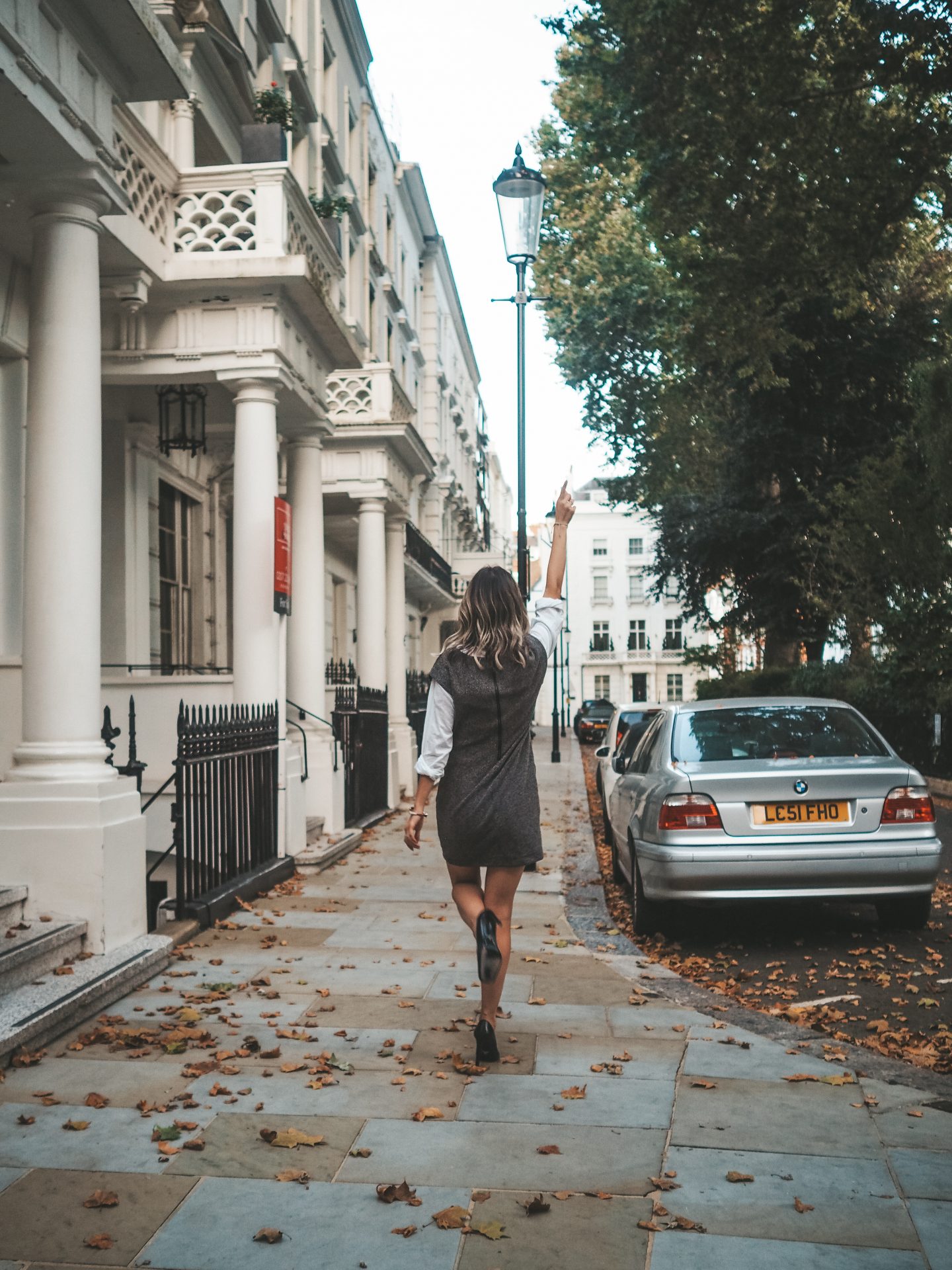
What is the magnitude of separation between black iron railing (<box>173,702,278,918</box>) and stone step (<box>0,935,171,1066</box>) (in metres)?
1.03

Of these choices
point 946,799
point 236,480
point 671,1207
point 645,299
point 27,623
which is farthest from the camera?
point 645,299

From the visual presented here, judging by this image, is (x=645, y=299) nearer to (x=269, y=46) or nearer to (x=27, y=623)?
(x=269, y=46)

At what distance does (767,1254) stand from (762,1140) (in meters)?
0.92

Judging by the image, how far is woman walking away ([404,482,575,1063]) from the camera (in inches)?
203

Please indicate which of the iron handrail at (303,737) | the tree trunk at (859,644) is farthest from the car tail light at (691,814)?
the tree trunk at (859,644)

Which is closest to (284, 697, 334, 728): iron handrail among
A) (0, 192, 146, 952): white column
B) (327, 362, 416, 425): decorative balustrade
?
(0, 192, 146, 952): white column

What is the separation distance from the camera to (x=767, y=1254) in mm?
3352

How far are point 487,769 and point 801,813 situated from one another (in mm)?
3154

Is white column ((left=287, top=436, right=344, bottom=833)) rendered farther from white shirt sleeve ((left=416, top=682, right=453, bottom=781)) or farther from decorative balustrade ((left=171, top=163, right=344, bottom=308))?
white shirt sleeve ((left=416, top=682, right=453, bottom=781))

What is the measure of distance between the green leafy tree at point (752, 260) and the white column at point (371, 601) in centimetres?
496

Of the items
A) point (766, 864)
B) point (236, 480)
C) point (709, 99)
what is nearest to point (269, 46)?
point (709, 99)

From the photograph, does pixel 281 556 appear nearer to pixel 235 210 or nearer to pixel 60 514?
pixel 235 210

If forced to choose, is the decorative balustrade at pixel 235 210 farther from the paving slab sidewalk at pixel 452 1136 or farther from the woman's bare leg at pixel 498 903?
the woman's bare leg at pixel 498 903

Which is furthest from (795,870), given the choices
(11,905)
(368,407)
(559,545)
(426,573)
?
(426,573)
